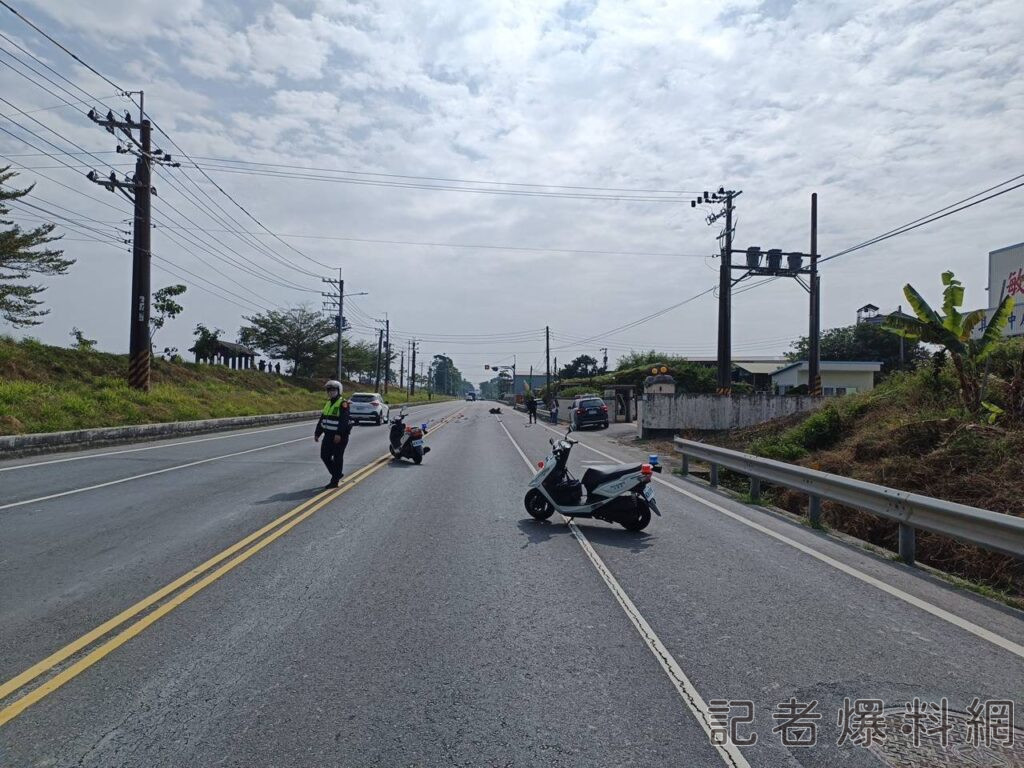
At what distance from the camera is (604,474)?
9477 millimetres

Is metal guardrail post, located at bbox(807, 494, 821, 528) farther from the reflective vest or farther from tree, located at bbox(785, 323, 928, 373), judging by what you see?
tree, located at bbox(785, 323, 928, 373)

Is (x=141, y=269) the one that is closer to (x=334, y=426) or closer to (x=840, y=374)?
(x=334, y=426)

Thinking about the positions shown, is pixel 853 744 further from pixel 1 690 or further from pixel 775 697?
pixel 1 690

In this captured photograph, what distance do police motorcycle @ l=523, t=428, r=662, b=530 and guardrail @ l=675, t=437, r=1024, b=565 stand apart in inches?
84.1

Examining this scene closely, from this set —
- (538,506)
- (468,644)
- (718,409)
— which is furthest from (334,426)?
(718,409)

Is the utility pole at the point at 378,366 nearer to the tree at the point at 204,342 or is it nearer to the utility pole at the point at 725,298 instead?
the tree at the point at 204,342

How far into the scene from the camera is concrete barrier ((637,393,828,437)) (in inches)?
1134

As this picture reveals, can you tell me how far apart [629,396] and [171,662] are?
42041 mm

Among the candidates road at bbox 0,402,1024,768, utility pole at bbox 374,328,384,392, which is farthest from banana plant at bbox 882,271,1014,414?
utility pole at bbox 374,328,384,392

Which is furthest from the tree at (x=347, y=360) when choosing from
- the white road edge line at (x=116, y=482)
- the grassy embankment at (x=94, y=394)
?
the white road edge line at (x=116, y=482)

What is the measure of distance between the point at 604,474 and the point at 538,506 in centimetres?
102

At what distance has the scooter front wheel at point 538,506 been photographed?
9805mm

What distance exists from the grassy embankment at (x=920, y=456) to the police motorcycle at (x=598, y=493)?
343cm

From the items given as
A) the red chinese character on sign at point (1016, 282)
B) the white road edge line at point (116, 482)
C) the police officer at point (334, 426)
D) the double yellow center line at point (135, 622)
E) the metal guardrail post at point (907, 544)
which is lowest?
the double yellow center line at point (135, 622)
